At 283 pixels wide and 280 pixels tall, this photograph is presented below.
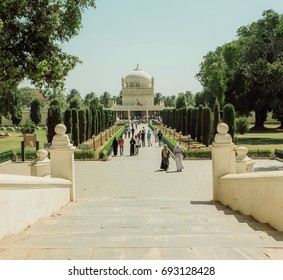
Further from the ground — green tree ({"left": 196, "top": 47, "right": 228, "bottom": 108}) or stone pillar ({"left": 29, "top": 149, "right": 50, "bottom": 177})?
green tree ({"left": 196, "top": 47, "right": 228, "bottom": 108})

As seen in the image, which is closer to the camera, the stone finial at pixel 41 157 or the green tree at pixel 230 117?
the stone finial at pixel 41 157

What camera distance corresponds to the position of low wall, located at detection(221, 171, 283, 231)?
5.87 metres

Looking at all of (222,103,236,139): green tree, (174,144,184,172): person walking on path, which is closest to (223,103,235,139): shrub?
(222,103,236,139): green tree

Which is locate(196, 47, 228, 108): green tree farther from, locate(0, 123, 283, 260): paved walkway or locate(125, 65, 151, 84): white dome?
locate(125, 65, 151, 84): white dome

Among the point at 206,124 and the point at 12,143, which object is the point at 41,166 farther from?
the point at 12,143

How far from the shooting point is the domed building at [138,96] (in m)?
104

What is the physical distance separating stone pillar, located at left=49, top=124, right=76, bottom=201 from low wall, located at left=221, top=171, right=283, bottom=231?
3.39 m

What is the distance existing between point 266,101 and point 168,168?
2451 centimetres

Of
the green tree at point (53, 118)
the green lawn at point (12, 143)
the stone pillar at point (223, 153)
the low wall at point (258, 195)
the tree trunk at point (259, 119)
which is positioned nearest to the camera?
the low wall at point (258, 195)

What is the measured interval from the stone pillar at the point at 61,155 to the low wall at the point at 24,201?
0.96 m

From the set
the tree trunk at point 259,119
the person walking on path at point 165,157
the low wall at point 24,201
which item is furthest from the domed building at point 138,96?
the low wall at point 24,201

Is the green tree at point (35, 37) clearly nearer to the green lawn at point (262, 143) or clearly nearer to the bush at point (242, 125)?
the green lawn at point (262, 143)

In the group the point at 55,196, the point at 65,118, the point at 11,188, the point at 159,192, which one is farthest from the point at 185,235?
the point at 65,118

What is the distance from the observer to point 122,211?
8.09 meters
